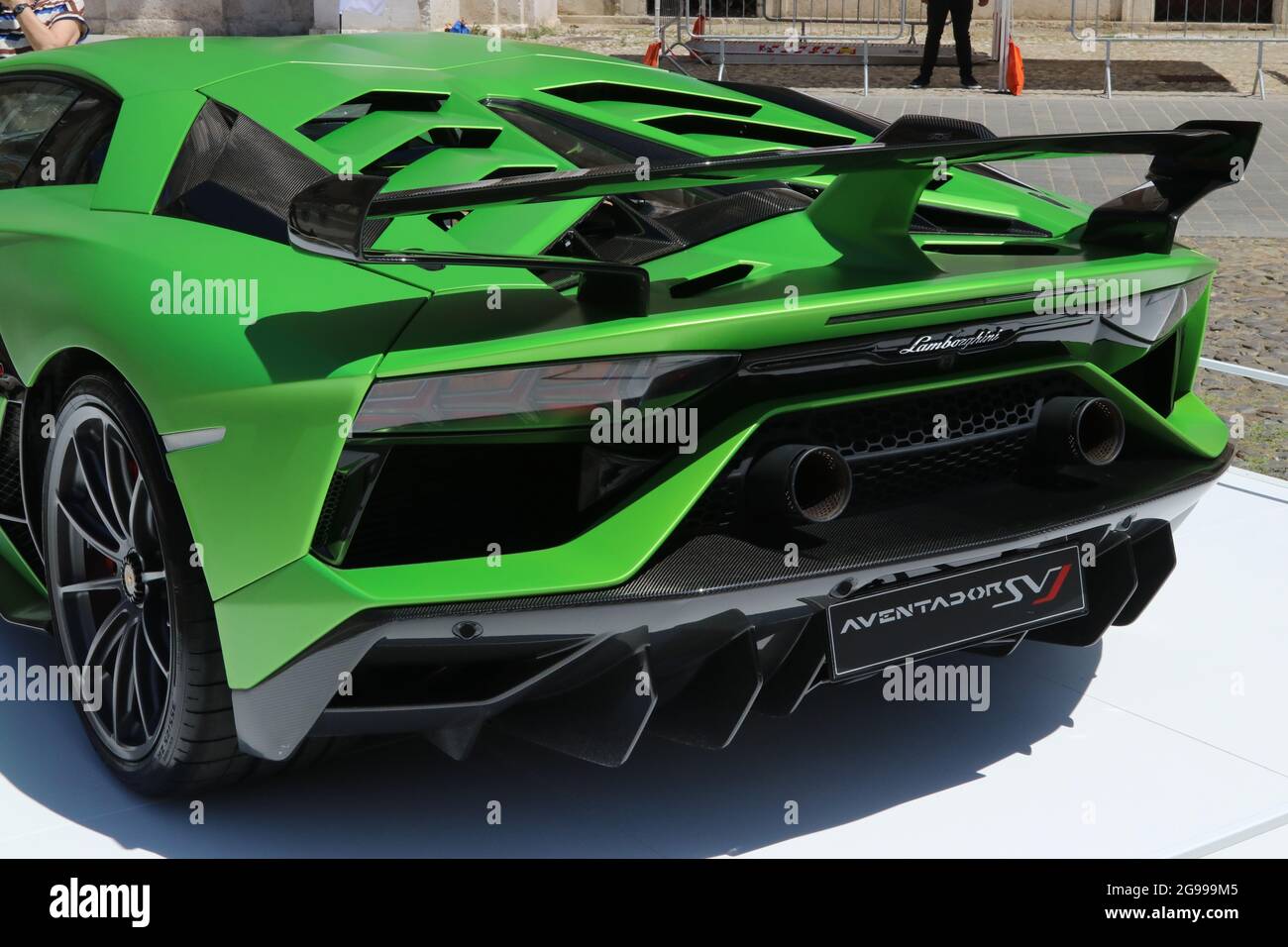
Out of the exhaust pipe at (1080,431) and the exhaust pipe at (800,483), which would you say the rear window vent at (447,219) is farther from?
the exhaust pipe at (1080,431)

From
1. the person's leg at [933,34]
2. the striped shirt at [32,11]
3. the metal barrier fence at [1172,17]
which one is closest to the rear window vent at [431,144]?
the striped shirt at [32,11]

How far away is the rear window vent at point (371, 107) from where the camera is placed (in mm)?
3074

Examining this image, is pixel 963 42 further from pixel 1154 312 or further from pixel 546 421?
pixel 546 421

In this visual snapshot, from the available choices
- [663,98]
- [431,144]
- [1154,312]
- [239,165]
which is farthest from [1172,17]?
[239,165]

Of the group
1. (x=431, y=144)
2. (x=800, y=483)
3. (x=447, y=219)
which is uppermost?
(x=431, y=144)

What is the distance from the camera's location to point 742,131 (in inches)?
141

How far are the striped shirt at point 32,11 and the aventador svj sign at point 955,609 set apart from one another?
6.22m

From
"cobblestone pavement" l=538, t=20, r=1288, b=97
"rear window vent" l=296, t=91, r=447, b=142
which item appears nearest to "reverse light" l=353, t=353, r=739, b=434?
"rear window vent" l=296, t=91, r=447, b=142

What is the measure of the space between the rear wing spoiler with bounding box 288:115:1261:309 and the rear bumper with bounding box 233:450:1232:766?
0.49m

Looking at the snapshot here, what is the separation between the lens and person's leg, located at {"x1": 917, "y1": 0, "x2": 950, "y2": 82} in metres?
15.1

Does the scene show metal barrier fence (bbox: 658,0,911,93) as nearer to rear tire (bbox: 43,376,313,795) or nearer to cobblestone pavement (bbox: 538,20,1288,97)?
cobblestone pavement (bbox: 538,20,1288,97)

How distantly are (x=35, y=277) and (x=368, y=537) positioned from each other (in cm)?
99

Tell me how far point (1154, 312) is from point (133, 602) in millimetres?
1905
